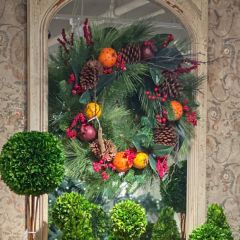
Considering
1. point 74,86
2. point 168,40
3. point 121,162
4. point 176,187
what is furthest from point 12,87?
point 176,187

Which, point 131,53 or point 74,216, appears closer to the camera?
point 74,216

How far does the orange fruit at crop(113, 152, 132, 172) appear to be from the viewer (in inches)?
77.5

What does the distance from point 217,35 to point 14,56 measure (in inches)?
26.4

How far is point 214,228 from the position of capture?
1.88m

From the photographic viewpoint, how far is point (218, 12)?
6.86 feet

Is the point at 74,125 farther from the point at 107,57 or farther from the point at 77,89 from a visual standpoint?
the point at 107,57

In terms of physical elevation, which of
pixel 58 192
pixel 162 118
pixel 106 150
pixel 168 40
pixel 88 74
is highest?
pixel 168 40

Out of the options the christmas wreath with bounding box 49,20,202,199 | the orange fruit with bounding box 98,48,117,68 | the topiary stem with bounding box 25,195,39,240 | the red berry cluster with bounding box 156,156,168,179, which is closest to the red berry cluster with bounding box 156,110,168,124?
the christmas wreath with bounding box 49,20,202,199

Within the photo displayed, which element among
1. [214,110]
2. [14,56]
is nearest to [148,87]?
[214,110]

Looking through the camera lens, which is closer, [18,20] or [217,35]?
[18,20]

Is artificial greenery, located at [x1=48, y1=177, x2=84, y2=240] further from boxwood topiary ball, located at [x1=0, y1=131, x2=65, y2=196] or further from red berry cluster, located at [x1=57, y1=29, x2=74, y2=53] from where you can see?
red berry cluster, located at [x1=57, y1=29, x2=74, y2=53]

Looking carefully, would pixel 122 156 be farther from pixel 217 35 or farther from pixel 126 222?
pixel 217 35

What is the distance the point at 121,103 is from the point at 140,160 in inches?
7.4

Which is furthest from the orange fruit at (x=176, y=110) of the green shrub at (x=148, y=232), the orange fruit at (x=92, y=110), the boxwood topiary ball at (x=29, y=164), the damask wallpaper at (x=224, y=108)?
the boxwood topiary ball at (x=29, y=164)
